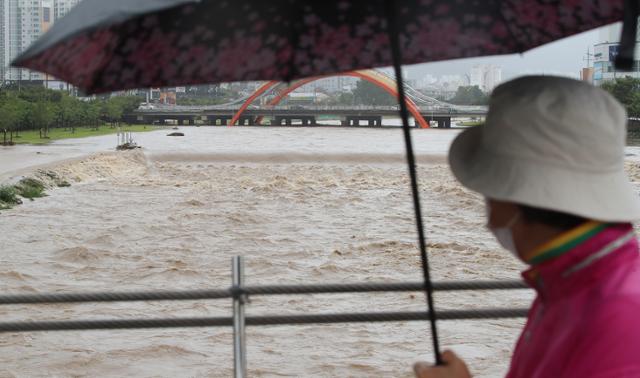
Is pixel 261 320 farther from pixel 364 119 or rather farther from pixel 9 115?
pixel 364 119

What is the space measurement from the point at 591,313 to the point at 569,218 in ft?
0.43

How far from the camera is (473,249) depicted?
17.9m

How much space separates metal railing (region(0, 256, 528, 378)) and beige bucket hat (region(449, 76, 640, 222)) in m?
1.45

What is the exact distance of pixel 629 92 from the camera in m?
57.1

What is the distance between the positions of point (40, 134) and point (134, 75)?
203 ft

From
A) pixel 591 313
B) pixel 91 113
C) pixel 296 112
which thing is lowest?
pixel 591 313

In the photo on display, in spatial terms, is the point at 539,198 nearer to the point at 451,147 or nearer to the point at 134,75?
the point at 451,147

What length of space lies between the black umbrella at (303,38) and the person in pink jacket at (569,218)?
42 cm

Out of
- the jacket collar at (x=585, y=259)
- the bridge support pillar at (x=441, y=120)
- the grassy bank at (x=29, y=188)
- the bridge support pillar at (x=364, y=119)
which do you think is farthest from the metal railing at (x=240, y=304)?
the bridge support pillar at (x=364, y=119)

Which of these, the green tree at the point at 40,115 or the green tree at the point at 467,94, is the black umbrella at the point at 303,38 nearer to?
the green tree at the point at 40,115

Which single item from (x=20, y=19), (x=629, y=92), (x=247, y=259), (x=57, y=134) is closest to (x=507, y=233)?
(x=247, y=259)

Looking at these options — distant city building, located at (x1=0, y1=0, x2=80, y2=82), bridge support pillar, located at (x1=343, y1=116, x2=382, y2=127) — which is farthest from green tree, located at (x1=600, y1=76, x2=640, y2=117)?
distant city building, located at (x1=0, y1=0, x2=80, y2=82)

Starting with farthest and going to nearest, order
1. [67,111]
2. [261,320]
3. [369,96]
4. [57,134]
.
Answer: [369,96], [67,111], [57,134], [261,320]

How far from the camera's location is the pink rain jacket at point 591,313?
104cm
